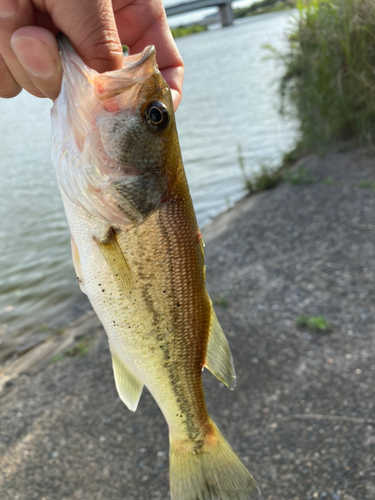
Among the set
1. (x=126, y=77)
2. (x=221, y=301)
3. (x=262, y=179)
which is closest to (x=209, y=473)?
(x=126, y=77)

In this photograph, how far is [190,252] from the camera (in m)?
1.64

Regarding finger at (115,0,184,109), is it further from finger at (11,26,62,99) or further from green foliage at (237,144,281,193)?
green foliage at (237,144,281,193)

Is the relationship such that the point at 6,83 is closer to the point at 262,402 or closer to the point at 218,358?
the point at 218,358

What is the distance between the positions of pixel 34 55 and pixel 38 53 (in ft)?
0.05

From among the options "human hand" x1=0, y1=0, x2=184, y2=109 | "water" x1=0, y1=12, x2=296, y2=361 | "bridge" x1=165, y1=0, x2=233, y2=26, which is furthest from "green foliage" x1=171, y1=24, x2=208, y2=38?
"human hand" x1=0, y1=0, x2=184, y2=109

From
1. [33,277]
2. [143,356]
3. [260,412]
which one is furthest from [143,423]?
[33,277]

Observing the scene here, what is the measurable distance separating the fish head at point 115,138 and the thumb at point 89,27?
48 mm

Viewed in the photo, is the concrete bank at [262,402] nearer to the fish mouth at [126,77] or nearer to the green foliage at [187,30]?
the fish mouth at [126,77]

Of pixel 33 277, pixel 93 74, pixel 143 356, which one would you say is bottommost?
pixel 33 277

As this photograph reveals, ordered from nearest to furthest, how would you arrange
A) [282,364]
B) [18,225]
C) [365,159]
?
[282,364] → [365,159] → [18,225]

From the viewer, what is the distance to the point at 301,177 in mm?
7684

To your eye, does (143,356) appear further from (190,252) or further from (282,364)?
(282,364)

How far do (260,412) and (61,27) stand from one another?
3.26m

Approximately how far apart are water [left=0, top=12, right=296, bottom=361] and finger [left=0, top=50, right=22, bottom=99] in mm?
5124
